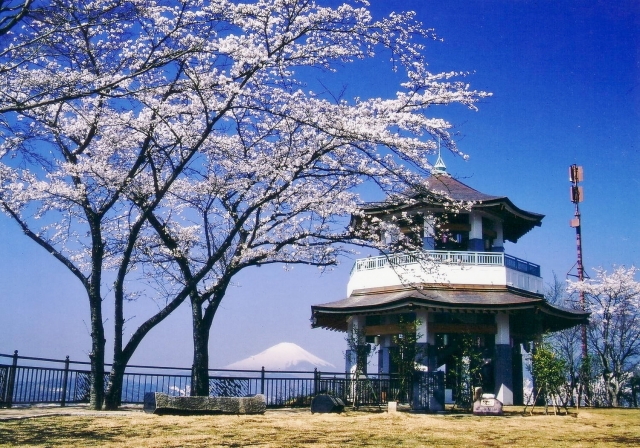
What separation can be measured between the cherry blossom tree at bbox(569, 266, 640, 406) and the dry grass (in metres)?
16.9

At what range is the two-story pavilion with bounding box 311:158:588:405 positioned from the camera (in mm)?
20922

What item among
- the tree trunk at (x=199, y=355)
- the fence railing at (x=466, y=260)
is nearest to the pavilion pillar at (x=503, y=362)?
the fence railing at (x=466, y=260)

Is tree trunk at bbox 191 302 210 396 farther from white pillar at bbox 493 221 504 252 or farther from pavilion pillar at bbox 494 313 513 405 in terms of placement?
white pillar at bbox 493 221 504 252

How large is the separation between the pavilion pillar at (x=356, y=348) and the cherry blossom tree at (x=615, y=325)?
12298 mm

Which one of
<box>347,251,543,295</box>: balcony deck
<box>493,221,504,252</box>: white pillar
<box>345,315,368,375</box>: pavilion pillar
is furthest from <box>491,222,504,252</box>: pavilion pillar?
<box>345,315,368,375</box>: pavilion pillar

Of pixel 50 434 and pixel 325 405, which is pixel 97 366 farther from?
pixel 50 434

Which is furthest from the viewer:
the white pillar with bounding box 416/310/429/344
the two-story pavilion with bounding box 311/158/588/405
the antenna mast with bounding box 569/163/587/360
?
the antenna mast with bounding box 569/163/587/360

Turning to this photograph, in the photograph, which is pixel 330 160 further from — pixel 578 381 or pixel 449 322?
pixel 578 381

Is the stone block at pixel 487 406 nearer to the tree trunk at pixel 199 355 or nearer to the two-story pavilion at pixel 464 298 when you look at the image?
the two-story pavilion at pixel 464 298

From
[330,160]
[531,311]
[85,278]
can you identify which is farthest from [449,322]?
[85,278]

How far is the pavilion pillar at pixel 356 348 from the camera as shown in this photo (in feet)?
Answer: 71.5

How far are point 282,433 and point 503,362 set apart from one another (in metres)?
14.5

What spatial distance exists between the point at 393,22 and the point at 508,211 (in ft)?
48.2

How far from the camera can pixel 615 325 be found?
29484 mm
